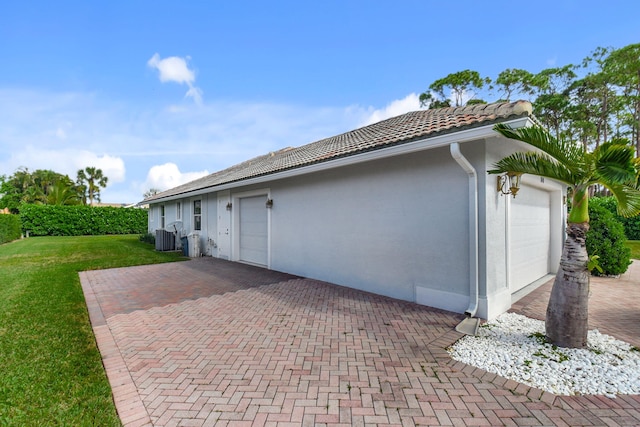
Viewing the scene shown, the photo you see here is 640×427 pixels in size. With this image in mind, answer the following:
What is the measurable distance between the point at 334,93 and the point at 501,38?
7.05 meters

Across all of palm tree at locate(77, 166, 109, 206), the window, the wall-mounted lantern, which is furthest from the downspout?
palm tree at locate(77, 166, 109, 206)

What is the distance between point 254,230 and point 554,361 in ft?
29.6

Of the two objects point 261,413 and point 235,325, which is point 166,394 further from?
point 235,325

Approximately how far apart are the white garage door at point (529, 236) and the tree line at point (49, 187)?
4302cm

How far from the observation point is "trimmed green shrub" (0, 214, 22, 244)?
1872 cm

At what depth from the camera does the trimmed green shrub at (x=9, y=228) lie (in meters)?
18.7

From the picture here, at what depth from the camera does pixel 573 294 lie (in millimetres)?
3615

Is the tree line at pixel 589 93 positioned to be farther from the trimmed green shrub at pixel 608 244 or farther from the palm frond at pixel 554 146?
the palm frond at pixel 554 146

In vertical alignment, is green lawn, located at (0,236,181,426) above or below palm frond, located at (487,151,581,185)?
below

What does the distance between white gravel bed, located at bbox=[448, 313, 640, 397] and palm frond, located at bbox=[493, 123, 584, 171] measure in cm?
236

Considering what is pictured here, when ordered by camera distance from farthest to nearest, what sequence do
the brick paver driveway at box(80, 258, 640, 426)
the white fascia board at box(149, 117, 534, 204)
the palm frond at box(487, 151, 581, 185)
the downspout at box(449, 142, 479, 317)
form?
the downspout at box(449, 142, 479, 317) → the white fascia board at box(149, 117, 534, 204) → the palm frond at box(487, 151, 581, 185) → the brick paver driveway at box(80, 258, 640, 426)

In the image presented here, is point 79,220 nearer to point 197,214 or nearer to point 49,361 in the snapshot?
point 197,214

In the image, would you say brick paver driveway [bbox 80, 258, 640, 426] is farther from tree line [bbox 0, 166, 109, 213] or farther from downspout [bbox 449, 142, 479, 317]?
tree line [bbox 0, 166, 109, 213]

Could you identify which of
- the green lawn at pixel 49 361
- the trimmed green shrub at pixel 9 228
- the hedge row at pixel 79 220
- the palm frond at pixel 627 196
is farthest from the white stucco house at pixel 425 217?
the hedge row at pixel 79 220
